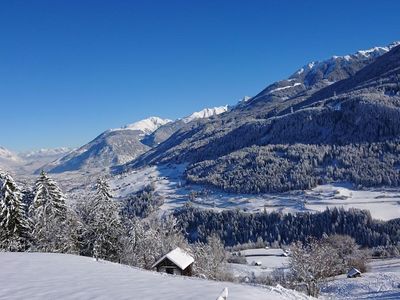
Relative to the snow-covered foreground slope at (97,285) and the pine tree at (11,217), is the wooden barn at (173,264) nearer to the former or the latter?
the pine tree at (11,217)

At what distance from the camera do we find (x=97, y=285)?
865 inches

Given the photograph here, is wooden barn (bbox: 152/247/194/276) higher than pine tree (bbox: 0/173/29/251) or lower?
lower

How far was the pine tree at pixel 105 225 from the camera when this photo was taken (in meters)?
53.5

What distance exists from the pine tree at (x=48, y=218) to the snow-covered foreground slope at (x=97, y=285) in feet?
65.4

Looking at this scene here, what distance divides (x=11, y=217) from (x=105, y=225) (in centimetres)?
1045

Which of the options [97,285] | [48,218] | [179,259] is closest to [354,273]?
[179,259]

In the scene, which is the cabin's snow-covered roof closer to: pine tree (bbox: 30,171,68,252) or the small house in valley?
pine tree (bbox: 30,171,68,252)

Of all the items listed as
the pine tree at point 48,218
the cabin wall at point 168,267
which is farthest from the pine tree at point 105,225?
the cabin wall at point 168,267

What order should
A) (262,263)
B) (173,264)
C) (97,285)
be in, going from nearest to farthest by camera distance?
(97,285)
(173,264)
(262,263)

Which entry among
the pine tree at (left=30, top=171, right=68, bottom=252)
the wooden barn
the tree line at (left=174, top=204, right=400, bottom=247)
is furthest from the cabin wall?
the tree line at (left=174, top=204, right=400, bottom=247)

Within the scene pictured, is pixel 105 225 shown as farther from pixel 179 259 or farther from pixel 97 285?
pixel 97 285

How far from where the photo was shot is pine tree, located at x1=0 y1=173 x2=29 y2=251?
4912 centimetres

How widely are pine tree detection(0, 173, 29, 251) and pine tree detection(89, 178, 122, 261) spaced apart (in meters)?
7.87

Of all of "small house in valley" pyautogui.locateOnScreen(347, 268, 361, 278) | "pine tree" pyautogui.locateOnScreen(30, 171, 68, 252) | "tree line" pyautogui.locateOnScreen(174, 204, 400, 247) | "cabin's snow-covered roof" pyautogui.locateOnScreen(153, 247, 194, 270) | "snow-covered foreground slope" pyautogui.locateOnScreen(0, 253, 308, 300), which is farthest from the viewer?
"tree line" pyautogui.locateOnScreen(174, 204, 400, 247)
